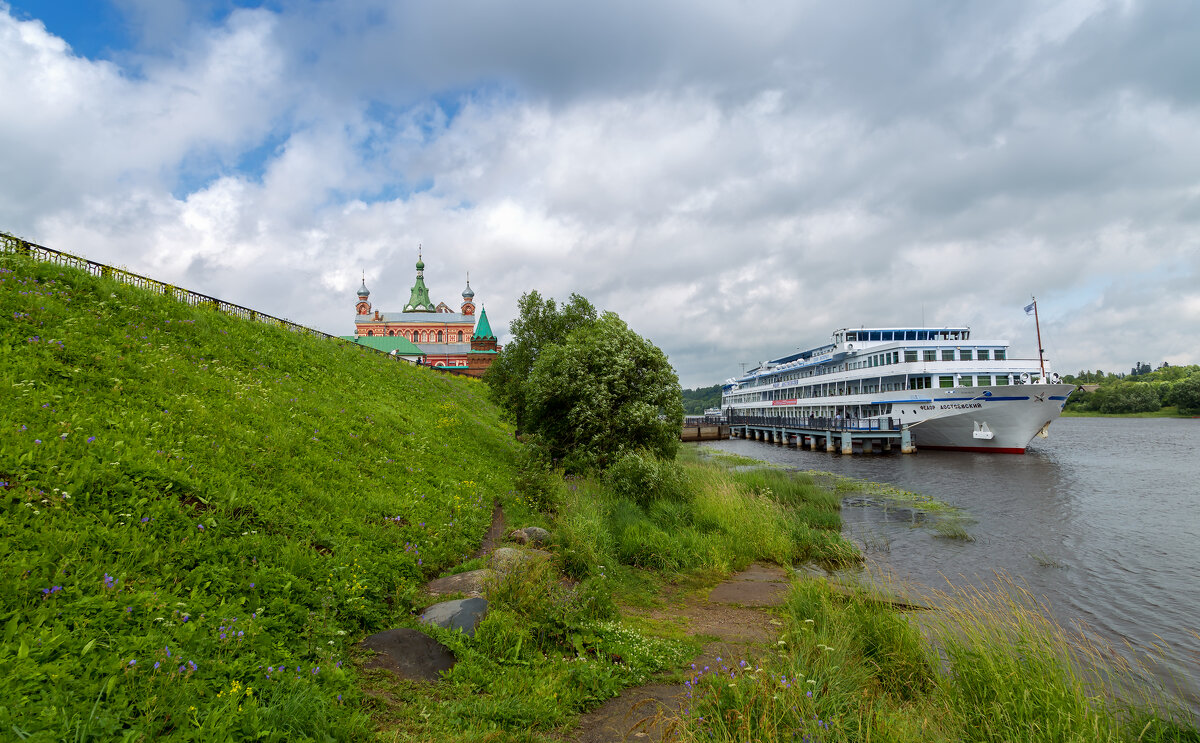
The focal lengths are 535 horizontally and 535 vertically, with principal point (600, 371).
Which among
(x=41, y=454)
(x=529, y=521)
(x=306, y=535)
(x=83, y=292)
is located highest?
(x=83, y=292)

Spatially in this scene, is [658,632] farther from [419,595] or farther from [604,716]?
[419,595]

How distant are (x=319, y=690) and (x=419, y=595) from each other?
3.25m

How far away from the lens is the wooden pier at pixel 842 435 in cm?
4812

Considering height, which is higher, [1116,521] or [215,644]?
[215,644]

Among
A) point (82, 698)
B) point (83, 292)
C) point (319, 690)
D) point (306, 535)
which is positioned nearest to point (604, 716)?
point (319, 690)

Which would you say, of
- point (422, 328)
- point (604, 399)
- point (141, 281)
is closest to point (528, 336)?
point (604, 399)

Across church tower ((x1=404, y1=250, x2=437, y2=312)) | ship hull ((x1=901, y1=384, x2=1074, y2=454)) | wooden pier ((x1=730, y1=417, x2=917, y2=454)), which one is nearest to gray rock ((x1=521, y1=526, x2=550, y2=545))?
ship hull ((x1=901, y1=384, x2=1074, y2=454))

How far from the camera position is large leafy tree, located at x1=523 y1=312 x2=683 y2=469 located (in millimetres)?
20172

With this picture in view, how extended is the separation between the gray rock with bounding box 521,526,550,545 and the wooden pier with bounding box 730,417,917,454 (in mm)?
43891

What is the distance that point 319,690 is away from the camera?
526cm

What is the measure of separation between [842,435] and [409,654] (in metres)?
51.5

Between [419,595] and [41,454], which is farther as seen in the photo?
[419,595]

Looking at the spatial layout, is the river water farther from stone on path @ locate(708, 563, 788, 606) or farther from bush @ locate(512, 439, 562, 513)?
bush @ locate(512, 439, 562, 513)

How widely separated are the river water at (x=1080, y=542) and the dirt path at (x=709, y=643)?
15.1 ft
